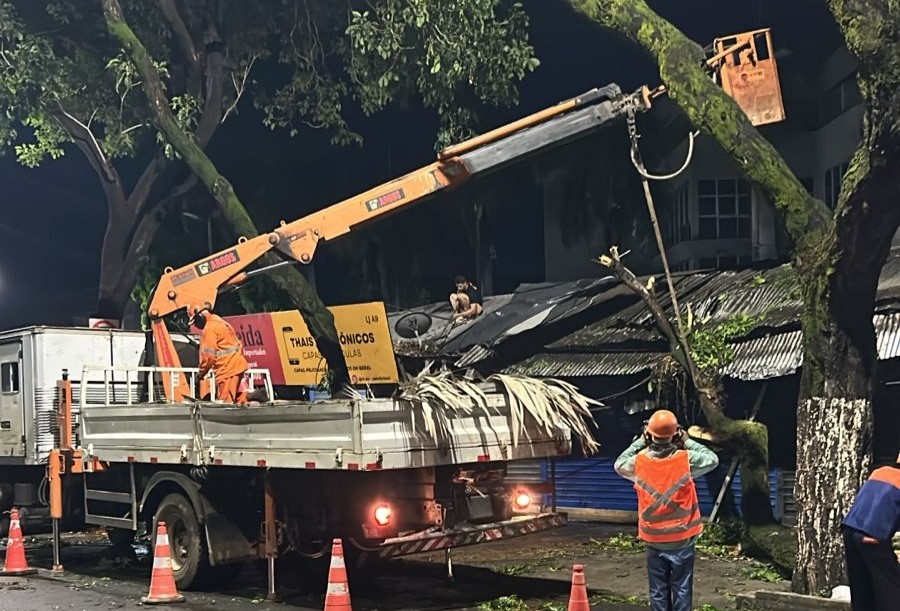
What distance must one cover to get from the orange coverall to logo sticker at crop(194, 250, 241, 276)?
104 centimetres

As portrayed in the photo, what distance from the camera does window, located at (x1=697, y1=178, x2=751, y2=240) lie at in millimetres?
18719

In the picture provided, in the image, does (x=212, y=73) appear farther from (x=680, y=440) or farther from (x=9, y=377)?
(x=680, y=440)

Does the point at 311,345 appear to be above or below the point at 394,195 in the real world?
below

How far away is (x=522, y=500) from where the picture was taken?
9742mm

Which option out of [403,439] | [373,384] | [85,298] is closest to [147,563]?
[373,384]

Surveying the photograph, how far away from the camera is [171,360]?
13023 millimetres

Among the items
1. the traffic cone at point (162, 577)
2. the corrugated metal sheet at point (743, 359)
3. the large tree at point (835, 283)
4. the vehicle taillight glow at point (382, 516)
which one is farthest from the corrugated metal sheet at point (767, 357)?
the traffic cone at point (162, 577)

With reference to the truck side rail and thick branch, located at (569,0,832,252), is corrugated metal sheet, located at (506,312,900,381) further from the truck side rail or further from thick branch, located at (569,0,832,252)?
the truck side rail

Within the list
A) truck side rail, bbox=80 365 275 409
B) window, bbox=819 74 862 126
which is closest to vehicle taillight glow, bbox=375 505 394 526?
truck side rail, bbox=80 365 275 409

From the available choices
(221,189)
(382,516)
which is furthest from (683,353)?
(221,189)

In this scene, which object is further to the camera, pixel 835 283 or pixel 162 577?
pixel 162 577

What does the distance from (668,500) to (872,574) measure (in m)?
1.43

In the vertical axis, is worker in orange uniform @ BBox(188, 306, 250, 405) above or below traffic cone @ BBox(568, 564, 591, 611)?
above

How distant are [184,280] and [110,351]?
58.9 inches
